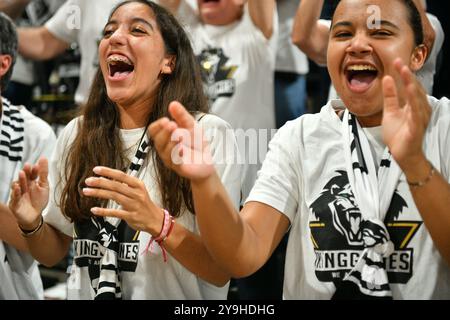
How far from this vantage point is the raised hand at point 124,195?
1.10 m

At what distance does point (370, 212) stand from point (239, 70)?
2.94 ft

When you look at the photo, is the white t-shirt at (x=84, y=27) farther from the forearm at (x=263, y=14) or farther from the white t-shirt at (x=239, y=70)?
the forearm at (x=263, y=14)

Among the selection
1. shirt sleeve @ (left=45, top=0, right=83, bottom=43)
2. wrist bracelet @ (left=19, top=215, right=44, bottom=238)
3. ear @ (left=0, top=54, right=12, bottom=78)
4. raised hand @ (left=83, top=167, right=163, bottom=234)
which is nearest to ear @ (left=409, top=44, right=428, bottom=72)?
raised hand @ (left=83, top=167, right=163, bottom=234)

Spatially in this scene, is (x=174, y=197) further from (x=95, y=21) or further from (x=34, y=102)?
(x=34, y=102)

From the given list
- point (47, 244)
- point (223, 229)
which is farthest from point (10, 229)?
point (223, 229)

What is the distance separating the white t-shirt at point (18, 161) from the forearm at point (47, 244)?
5.8 inches

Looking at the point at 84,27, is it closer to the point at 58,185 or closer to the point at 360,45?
the point at 58,185

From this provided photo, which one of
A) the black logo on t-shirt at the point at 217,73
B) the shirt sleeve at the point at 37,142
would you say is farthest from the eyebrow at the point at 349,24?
the shirt sleeve at the point at 37,142

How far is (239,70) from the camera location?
189 cm

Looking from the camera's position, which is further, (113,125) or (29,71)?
(29,71)

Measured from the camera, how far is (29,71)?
2473mm

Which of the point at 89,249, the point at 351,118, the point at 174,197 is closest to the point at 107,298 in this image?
the point at 89,249

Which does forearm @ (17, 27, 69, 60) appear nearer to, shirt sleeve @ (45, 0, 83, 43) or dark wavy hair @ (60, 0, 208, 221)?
shirt sleeve @ (45, 0, 83, 43)
